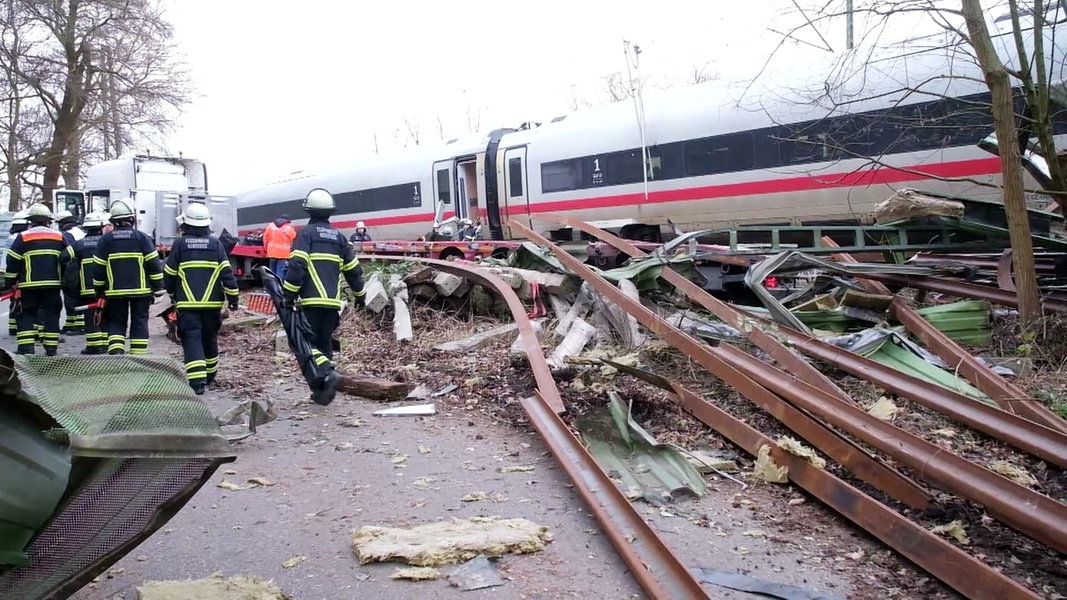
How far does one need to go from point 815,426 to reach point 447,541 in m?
2.24

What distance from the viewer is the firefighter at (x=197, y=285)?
248 inches

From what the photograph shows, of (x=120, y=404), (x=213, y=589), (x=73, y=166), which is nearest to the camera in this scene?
(x=120, y=404)

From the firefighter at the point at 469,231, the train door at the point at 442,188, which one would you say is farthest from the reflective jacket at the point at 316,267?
the train door at the point at 442,188

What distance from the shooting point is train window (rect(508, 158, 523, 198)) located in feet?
50.4

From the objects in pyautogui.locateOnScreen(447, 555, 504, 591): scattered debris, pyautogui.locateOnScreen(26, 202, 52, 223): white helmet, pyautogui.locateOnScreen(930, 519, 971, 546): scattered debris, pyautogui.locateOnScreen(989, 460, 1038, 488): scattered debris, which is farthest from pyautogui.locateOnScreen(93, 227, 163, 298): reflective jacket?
pyautogui.locateOnScreen(989, 460, 1038, 488): scattered debris

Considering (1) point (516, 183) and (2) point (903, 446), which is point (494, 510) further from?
(1) point (516, 183)

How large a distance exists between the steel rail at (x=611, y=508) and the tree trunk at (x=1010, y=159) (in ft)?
13.2

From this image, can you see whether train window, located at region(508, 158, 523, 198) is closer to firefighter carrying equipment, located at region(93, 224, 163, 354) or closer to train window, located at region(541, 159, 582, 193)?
train window, located at region(541, 159, 582, 193)

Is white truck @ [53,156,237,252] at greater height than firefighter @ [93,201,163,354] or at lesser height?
greater

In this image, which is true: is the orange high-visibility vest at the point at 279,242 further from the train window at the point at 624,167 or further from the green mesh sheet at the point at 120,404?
the green mesh sheet at the point at 120,404

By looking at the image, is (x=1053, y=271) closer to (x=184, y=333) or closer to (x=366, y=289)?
(x=366, y=289)

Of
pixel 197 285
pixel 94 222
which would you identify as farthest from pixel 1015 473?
pixel 94 222

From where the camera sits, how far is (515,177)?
15.5 m

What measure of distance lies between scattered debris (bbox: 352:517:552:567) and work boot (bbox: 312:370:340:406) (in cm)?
244
